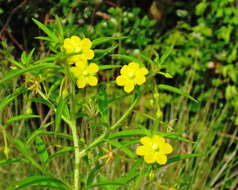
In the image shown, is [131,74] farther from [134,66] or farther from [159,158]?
[159,158]

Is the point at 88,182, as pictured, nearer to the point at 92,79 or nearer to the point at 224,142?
the point at 92,79

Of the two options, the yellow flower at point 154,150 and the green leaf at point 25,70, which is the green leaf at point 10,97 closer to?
the green leaf at point 25,70

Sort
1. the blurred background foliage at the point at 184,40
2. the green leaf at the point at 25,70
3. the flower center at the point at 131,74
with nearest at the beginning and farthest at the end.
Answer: the green leaf at the point at 25,70 → the flower center at the point at 131,74 → the blurred background foliage at the point at 184,40

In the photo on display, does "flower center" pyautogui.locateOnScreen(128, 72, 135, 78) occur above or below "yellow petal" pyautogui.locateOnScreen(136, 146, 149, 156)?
above

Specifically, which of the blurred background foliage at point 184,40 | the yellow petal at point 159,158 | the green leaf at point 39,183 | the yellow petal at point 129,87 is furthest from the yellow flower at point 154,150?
the blurred background foliage at point 184,40

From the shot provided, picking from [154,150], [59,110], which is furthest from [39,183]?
[154,150]

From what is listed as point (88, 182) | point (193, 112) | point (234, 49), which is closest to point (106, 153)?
point (88, 182)

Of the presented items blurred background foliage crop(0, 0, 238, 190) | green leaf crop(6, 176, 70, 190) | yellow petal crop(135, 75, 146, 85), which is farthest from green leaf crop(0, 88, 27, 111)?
blurred background foliage crop(0, 0, 238, 190)

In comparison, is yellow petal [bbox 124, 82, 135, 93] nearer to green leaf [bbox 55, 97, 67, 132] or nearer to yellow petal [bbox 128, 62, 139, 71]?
yellow petal [bbox 128, 62, 139, 71]
